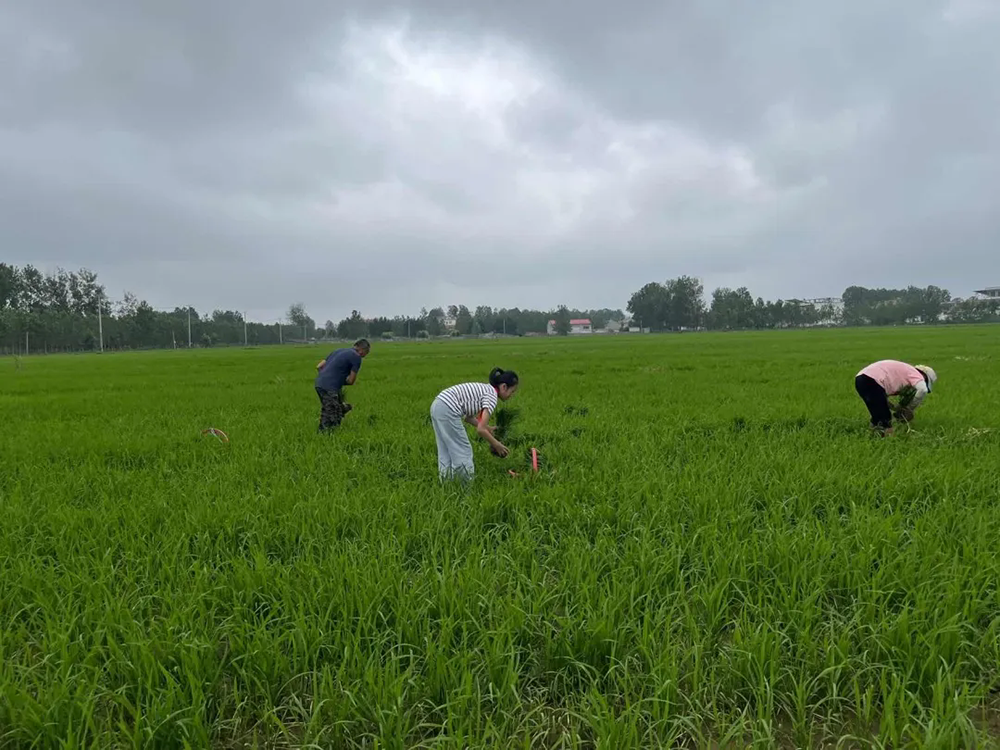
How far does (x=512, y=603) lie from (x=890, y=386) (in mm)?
5555

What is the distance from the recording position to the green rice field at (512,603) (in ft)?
6.27

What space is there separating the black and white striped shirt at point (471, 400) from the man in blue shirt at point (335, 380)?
297 centimetres

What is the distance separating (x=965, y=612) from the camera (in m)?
2.36

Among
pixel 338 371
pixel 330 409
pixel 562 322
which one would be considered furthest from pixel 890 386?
pixel 562 322

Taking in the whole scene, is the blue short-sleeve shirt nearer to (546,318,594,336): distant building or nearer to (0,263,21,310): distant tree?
(0,263,21,310): distant tree

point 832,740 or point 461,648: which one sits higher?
point 461,648

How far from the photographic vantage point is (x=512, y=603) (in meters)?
2.43

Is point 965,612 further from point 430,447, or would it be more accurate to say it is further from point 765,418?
point 765,418

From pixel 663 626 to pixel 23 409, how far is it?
43.6 ft

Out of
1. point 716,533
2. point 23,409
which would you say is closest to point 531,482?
point 716,533

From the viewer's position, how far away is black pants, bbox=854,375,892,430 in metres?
5.97

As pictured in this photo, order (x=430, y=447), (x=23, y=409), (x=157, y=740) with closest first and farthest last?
(x=157, y=740)
(x=430, y=447)
(x=23, y=409)

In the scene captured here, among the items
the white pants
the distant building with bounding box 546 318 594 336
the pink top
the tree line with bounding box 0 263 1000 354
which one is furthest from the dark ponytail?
the distant building with bounding box 546 318 594 336

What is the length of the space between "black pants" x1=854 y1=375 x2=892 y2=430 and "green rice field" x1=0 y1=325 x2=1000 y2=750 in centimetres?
77
